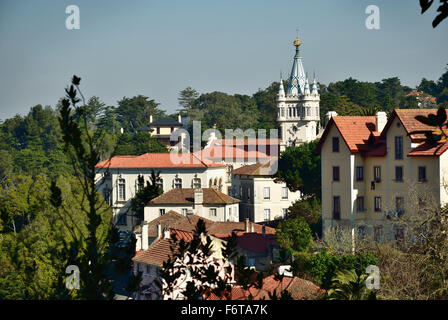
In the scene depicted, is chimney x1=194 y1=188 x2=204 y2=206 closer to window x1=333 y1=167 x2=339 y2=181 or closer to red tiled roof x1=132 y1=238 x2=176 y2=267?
red tiled roof x1=132 y1=238 x2=176 y2=267

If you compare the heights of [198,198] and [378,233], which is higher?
[198,198]

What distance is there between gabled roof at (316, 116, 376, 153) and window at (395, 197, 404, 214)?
10.8 feet

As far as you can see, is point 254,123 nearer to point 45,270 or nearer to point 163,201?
point 163,201

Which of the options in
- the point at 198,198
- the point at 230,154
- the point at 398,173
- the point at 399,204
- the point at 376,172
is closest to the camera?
the point at 399,204

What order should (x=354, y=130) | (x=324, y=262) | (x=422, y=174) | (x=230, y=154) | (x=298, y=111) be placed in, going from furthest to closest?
(x=298, y=111), (x=230, y=154), (x=354, y=130), (x=422, y=174), (x=324, y=262)

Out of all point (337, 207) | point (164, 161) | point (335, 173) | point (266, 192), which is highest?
point (164, 161)

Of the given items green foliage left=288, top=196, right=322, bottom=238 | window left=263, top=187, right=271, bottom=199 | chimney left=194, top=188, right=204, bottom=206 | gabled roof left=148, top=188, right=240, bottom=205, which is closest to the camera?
green foliage left=288, top=196, right=322, bottom=238

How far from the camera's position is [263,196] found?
2985 inches

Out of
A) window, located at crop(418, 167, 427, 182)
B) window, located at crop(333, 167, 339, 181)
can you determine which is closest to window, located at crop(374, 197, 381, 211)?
window, located at crop(333, 167, 339, 181)

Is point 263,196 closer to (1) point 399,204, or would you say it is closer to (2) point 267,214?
(2) point 267,214

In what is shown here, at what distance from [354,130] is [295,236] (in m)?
6.43

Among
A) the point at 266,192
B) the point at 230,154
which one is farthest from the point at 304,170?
the point at 230,154

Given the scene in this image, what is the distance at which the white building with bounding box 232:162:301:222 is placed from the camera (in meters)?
75.4
